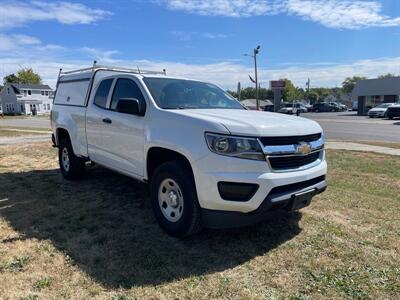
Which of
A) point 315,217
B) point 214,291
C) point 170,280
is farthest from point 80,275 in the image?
point 315,217

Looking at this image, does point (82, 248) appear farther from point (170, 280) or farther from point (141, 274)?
point (170, 280)

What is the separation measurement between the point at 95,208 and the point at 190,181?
2.19m

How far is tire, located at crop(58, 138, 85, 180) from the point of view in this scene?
706cm

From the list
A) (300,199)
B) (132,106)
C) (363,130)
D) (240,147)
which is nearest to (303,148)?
(300,199)

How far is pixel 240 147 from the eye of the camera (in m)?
3.62

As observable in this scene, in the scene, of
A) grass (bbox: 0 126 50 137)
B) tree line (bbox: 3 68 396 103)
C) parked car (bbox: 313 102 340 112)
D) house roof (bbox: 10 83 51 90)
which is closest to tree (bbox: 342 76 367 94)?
tree line (bbox: 3 68 396 103)

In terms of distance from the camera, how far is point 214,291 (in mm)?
3201

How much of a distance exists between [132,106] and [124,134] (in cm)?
63

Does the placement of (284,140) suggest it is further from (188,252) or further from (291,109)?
(291,109)

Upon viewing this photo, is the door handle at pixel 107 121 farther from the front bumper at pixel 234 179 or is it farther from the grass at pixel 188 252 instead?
the front bumper at pixel 234 179

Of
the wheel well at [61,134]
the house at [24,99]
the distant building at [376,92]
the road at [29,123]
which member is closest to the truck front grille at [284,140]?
the wheel well at [61,134]

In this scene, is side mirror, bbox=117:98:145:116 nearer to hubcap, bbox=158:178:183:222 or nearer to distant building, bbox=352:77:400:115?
hubcap, bbox=158:178:183:222

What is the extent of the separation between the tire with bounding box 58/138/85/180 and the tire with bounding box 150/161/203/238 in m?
3.14

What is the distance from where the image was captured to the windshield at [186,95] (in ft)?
15.7
